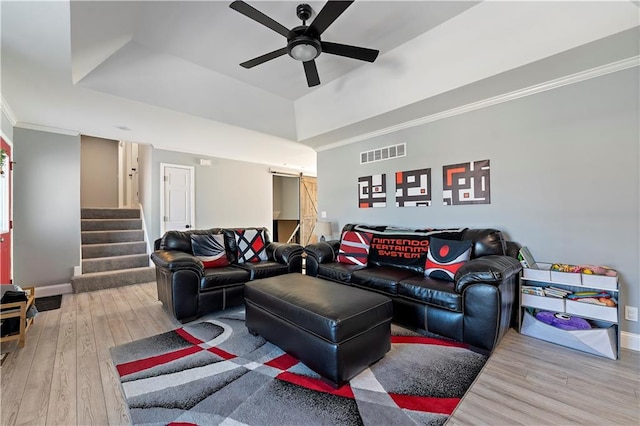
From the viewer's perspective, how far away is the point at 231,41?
8.63ft

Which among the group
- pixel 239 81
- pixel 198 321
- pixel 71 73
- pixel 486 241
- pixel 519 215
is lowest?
pixel 198 321

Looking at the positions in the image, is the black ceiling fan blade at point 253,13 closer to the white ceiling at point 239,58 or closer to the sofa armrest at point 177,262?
the white ceiling at point 239,58

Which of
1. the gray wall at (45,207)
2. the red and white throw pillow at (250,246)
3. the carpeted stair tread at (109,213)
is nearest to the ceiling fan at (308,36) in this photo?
the red and white throw pillow at (250,246)

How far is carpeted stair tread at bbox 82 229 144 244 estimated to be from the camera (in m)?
4.77

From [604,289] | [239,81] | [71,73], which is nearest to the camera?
[604,289]

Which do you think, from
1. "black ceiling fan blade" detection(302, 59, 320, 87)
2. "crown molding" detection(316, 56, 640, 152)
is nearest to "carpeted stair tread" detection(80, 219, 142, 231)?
"black ceiling fan blade" detection(302, 59, 320, 87)

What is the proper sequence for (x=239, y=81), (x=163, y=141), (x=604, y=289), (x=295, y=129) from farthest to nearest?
(x=163, y=141), (x=295, y=129), (x=239, y=81), (x=604, y=289)

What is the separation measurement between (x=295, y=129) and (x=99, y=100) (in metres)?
2.56

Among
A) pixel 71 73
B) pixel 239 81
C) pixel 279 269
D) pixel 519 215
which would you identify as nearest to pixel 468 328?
pixel 519 215

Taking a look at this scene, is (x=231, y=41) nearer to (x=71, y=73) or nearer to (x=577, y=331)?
(x=71, y=73)

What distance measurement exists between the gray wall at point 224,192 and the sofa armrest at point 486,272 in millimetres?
5039

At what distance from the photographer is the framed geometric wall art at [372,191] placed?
4.01 m

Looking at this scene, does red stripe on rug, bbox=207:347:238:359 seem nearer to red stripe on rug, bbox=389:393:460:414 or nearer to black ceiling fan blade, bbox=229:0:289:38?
red stripe on rug, bbox=389:393:460:414

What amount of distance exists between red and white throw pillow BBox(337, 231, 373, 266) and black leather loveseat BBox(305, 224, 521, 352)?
0.26ft
